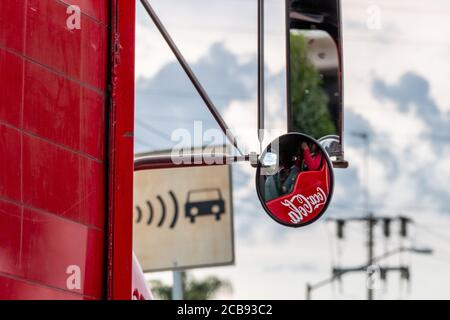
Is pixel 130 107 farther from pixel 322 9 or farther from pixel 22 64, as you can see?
pixel 322 9

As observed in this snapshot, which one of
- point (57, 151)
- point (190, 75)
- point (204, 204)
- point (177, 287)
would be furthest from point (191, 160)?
point (204, 204)

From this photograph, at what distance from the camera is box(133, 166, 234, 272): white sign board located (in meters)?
20.7

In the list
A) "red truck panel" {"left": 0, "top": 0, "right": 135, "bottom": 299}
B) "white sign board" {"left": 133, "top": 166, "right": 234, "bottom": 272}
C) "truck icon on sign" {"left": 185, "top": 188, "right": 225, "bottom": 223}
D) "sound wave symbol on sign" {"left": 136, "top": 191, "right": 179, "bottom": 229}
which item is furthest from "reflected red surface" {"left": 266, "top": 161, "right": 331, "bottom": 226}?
"sound wave symbol on sign" {"left": 136, "top": 191, "right": 179, "bottom": 229}

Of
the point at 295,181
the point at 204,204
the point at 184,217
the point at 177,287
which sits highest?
the point at 204,204

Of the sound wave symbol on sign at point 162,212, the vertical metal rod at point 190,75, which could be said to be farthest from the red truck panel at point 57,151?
the sound wave symbol on sign at point 162,212

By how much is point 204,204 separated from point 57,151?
49.5 ft

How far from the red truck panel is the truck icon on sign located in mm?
14317

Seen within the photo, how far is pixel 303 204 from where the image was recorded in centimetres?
679

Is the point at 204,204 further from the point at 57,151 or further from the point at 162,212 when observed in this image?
the point at 57,151

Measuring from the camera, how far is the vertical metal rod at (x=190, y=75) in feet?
22.8

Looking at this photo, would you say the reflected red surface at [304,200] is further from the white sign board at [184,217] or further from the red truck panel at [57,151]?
the white sign board at [184,217]

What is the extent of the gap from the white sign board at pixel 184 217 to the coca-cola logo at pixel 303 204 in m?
13.6
